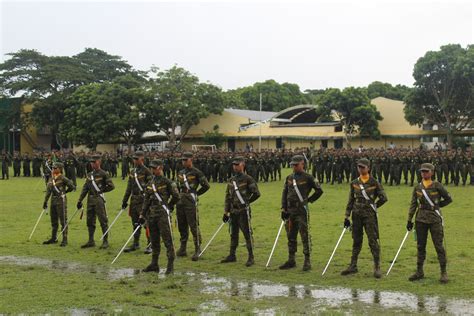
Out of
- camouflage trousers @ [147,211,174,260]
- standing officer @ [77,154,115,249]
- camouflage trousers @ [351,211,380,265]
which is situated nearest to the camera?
camouflage trousers @ [351,211,380,265]

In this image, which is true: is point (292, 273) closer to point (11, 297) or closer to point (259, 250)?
point (259, 250)

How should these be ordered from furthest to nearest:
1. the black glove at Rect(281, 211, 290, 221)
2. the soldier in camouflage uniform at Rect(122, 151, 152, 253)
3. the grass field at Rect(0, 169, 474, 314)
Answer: the soldier in camouflage uniform at Rect(122, 151, 152, 253) < the black glove at Rect(281, 211, 290, 221) < the grass field at Rect(0, 169, 474, 314)

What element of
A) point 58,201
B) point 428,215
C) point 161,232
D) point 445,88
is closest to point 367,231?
point 428,215

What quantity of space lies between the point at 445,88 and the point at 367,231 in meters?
40.4

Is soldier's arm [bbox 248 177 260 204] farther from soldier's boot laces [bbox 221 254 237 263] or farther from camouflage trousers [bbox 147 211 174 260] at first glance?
camouflage trousers [bbox 147 211 174 260]

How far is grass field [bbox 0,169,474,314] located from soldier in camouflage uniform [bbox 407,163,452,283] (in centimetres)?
37

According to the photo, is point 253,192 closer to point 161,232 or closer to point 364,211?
point 161,232

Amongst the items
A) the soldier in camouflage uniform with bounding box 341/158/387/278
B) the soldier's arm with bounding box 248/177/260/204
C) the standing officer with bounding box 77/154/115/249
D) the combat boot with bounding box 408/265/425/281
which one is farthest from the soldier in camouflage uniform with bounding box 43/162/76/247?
the combat boot with bounding box 408/265/425/281

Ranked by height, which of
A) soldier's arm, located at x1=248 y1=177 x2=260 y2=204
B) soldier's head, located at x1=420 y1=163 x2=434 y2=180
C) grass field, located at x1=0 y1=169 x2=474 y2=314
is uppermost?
soldier's head, located at x1=420 y1=163 x2=434 y2=180

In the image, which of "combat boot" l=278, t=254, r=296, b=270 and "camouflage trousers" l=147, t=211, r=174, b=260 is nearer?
"camouflage trousers" l=147, t=211, r=174, b=260

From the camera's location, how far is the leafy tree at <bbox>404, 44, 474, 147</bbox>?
45.2 metres

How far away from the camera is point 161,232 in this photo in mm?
10164

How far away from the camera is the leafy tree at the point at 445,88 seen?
4525cm

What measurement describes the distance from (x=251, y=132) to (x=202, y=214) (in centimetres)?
4217
